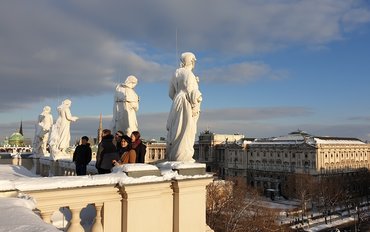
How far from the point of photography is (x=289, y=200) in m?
67.7

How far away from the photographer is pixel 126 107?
835cm

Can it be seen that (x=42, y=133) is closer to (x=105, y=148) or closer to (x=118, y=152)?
(x=118, y=152)

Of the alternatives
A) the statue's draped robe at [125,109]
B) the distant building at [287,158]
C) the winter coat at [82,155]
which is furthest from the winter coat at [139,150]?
the distant building at [287,158]

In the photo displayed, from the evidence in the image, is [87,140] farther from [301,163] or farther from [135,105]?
[301,163]

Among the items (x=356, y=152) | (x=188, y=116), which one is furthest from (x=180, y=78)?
(x=356, y=152)

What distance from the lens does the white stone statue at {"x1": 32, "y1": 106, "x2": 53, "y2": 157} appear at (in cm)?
1677

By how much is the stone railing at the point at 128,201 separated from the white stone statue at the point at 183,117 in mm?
576

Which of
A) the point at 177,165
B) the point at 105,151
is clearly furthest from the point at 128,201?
the point at 105,151

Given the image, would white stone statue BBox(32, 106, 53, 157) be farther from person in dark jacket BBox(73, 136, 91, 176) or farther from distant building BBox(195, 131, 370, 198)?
distant building BBox(195, 131, 370, 198)

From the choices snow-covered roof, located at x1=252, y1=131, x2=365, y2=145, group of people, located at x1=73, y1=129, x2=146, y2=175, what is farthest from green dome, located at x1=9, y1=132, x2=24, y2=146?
snow-covered roof, located at x1=252, y1=131, x2=365, y2=145

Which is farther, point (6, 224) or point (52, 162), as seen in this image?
point (52, 162)

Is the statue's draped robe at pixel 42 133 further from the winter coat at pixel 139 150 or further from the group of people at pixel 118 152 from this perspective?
the winter coat at pixel 139 150

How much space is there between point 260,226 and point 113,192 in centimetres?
2470

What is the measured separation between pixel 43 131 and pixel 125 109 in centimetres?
1009
